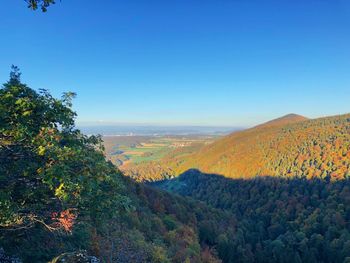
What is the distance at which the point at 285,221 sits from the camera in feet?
427

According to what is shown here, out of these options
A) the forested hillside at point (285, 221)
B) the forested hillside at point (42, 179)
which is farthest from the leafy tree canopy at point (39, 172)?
the forested hillside at point (285, 221)

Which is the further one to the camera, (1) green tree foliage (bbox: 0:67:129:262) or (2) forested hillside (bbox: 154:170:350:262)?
(2) forested hillside (bbox: 154:170:350:262)

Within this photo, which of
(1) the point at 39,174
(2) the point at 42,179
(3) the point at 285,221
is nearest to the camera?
(1) the point at 39,174

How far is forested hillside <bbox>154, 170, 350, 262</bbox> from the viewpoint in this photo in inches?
3883

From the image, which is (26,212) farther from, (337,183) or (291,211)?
(337,183)

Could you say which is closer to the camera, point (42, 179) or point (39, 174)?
point (39, 174)

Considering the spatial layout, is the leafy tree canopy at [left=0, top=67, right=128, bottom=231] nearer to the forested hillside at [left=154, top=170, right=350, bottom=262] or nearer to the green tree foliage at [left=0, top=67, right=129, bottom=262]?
the green tree foliage at [left=0, top=67, right=129, bottom=262]

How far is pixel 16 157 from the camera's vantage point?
12891mm

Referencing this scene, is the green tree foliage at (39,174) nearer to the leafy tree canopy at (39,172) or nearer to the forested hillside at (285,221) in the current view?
the leafy tree canopy at (39,172)

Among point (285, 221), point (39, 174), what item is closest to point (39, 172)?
point (39, 174)

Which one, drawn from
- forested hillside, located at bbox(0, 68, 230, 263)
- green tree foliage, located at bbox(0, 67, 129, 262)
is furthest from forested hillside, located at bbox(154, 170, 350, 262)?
green tree foliage, located at bbox(0, 67, 129, 262)

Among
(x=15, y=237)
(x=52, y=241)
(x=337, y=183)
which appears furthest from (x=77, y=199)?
(x=337, y=183)

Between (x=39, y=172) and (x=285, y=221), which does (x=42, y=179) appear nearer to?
(x=39, y=172)

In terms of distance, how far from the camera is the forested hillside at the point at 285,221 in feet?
324
